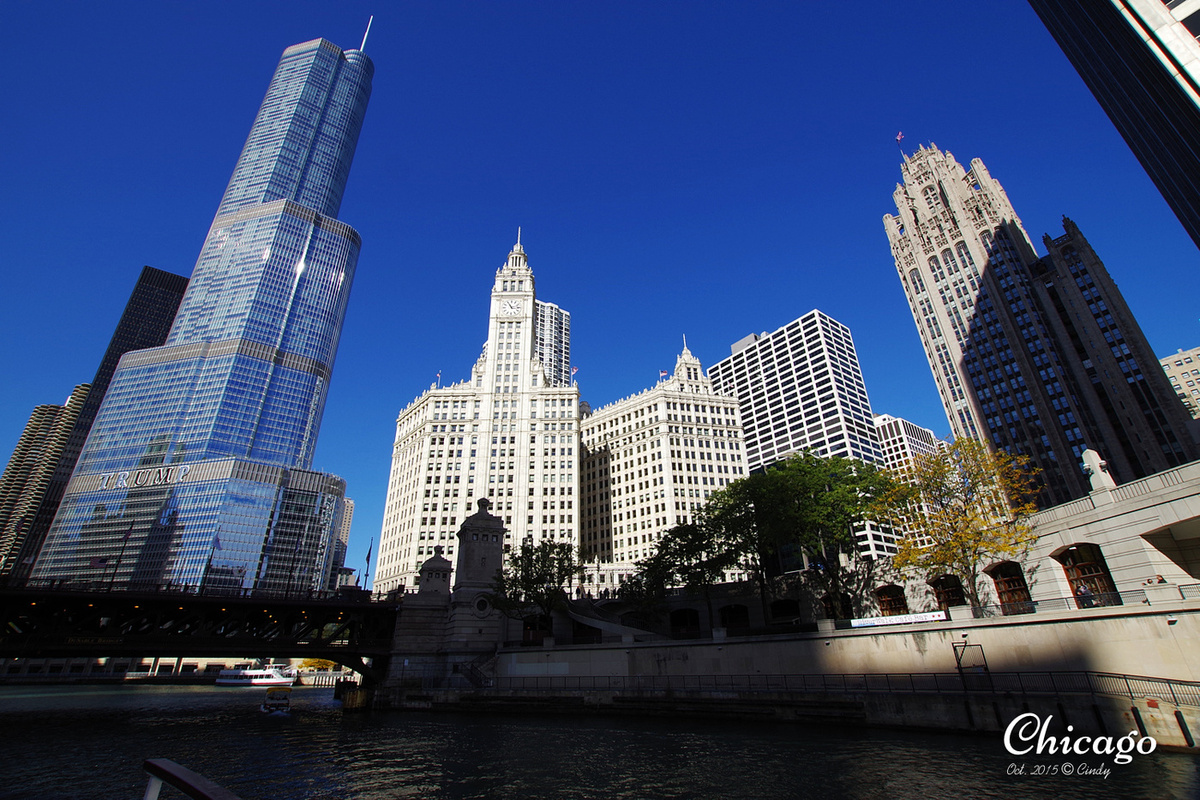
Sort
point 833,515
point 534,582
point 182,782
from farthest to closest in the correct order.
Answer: point 534,582 < point 833,515 < point 182,782

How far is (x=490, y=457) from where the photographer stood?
Result: 137 m

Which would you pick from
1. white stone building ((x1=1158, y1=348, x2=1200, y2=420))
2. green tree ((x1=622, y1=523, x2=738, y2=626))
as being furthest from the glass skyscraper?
white stone building ((x1=1158, y1=348, x2=1200, y2=420))

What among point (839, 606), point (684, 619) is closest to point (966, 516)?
point (839, 606)

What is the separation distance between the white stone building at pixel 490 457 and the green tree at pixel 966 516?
9004 cm

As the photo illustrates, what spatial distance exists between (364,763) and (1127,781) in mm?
34987

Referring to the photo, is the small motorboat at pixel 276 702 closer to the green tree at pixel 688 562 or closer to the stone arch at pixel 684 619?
the green tree at pixel 688 562

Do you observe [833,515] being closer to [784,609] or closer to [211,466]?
[784,609]

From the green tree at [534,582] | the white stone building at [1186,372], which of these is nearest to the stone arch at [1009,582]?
A: the green tree at [534,582]

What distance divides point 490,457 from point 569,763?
11048 cm

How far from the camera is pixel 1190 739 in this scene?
23.6m

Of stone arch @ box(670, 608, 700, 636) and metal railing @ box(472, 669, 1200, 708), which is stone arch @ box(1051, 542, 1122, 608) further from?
stone arch @ box(670, 608, 700, 636)

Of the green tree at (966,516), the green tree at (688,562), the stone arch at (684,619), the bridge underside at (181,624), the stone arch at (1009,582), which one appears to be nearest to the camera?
the green tree at (966,516)

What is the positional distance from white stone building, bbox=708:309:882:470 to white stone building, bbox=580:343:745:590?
2588 cm

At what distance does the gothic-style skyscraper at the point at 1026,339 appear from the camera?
3979 inches
